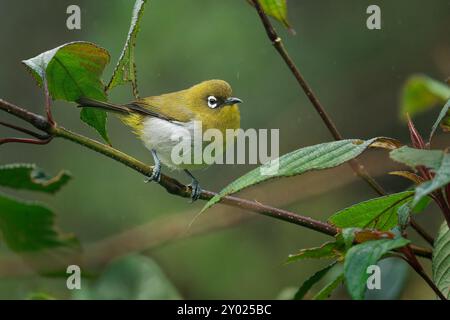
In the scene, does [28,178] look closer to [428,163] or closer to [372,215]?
[372,215]

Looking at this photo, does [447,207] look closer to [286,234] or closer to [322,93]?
[286,234]

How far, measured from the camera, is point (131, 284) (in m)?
2.71

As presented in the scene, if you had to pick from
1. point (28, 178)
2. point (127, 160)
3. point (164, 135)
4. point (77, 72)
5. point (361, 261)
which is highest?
point (164, 135)

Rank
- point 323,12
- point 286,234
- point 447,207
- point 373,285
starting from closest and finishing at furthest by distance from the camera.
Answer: point 447,207 < point 373,285 < point 286,234 < point 323,12

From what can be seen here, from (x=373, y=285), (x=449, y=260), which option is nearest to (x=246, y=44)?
(x=373, y=285)

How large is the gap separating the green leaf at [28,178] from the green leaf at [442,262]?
122cm

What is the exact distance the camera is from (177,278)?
15.9 ft

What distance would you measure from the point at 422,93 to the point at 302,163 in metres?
0.39

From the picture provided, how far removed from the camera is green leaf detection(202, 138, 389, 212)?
139 centimetres

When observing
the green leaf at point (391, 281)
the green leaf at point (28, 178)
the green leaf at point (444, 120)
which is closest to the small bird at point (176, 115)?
the green leaf at point (28, 178)

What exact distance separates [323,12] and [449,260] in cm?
458

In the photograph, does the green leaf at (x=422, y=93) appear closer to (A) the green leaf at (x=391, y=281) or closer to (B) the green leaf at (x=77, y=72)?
(B) the green leaf at (x=77, y=72)

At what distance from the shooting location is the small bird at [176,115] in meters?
3.39

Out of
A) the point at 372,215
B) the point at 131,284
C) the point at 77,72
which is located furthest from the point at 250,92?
the point at 372,215
